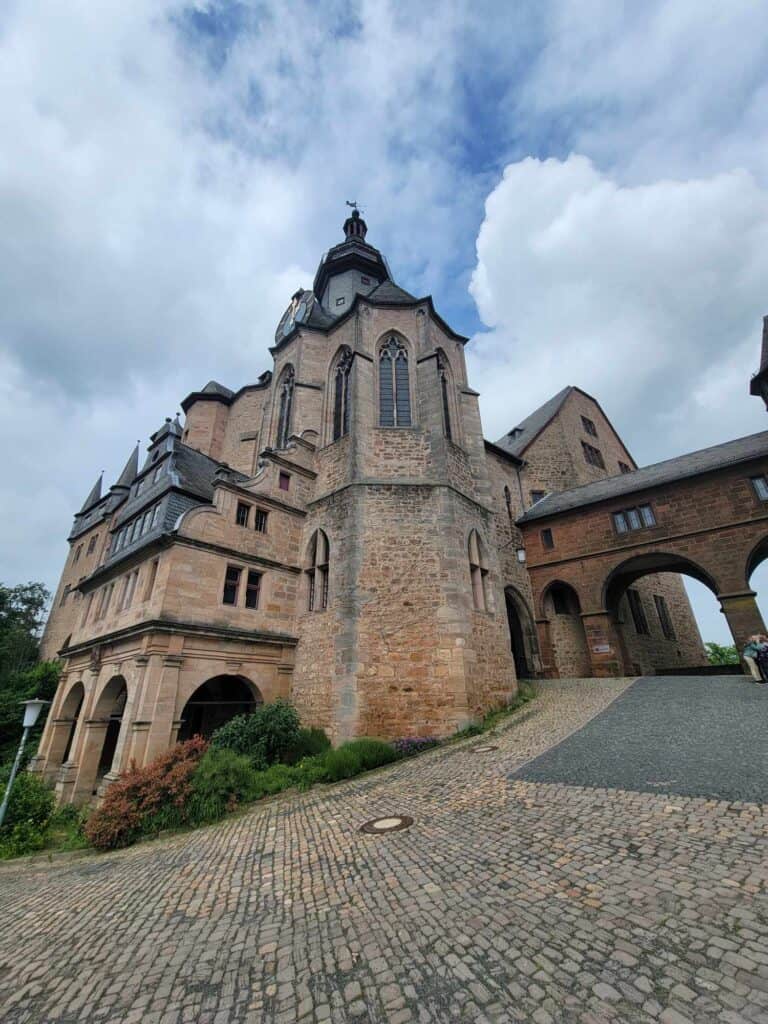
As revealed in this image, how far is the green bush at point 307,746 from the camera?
10703mm

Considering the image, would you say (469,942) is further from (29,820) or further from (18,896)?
(29,820)

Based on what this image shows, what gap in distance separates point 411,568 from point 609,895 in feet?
30.5

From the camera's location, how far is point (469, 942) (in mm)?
3098

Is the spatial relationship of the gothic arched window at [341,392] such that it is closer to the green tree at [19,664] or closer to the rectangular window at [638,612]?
the rectangular window at [638,612]

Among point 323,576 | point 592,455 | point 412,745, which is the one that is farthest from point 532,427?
point 412,745

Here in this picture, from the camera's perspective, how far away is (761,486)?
1520cm

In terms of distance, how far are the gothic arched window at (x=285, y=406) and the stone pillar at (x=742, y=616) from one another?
675 inches

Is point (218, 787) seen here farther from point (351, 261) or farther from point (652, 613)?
point (351, 261)

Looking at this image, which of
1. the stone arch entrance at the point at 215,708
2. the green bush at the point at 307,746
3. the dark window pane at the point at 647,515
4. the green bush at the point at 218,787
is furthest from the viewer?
the dark window pane at the point at 647,515

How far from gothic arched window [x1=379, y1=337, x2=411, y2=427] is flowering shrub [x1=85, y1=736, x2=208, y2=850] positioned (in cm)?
1153

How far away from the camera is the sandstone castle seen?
1119 cm

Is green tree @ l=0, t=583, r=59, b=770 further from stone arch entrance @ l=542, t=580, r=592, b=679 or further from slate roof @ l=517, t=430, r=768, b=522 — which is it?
slate roof @ l=517, t=430, r=768, b=522

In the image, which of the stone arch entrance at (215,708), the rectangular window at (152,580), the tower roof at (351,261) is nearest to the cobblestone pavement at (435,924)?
the rectangular window at (152,580)

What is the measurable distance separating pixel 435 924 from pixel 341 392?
52.8 feet
